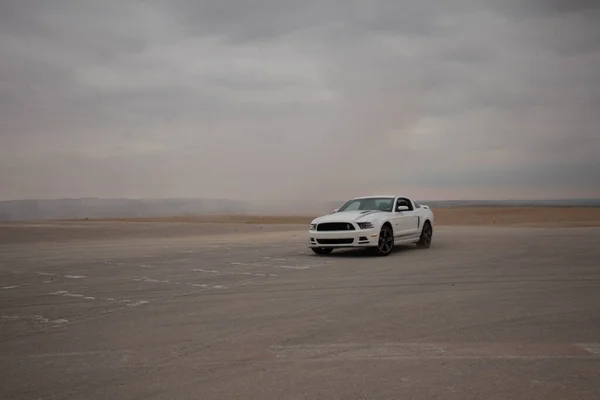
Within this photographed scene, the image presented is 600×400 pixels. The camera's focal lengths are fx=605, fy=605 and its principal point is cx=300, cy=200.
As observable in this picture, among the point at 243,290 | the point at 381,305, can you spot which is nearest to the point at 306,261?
the point at 243,290

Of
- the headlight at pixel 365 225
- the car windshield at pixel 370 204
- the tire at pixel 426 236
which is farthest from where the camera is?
the tire at pixel 426 236

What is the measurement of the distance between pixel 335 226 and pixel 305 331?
967 centimetres

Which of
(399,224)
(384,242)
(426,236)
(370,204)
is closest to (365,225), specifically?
(384,242)

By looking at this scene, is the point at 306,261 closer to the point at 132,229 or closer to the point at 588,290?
the point at 588,290

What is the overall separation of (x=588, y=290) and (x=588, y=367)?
16.1 feet

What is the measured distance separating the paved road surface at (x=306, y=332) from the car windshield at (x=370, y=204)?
428cm

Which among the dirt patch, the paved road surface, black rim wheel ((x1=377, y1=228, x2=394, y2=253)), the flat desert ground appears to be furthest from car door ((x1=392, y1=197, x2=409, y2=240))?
the dirt patch

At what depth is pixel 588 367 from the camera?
514 centimetres

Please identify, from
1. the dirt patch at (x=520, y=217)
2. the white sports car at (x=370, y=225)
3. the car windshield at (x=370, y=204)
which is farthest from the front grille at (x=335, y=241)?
the dirt patch at (x=520, y=217)

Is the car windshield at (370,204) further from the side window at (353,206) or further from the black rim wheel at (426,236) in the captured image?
the black rim wheel at (426,236)

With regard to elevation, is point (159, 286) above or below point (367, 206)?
below

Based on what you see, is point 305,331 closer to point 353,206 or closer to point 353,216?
point 353,216

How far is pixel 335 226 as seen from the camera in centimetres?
1636

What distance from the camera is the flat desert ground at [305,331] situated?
4.77m
